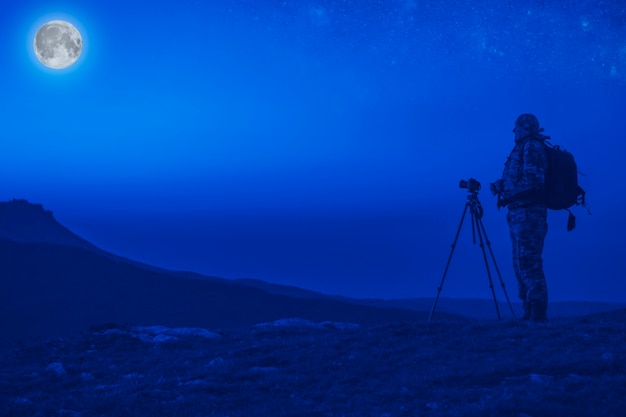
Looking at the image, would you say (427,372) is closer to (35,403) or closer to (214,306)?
(35,403)

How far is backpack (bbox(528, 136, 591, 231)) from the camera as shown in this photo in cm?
1616

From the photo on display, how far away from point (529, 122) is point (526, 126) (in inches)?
4.5

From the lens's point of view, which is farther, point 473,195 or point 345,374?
point 473,195

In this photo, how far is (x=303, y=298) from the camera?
60781mm

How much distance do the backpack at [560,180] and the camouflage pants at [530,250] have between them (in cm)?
35

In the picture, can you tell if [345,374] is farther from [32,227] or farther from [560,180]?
[32,227]

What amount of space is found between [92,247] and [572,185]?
63329 millimetres

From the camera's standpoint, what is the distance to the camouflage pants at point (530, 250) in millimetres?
15922

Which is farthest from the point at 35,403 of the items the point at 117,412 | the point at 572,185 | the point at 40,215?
the point at 40,215

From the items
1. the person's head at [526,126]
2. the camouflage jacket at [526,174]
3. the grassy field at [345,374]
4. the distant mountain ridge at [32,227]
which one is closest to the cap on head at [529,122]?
the person's head at [526,126]

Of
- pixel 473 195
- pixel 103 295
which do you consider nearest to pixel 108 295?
pixel 103 295

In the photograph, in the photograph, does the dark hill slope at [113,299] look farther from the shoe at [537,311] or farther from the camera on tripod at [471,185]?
the shoe at [537,311]

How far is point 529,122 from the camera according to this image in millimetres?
16469

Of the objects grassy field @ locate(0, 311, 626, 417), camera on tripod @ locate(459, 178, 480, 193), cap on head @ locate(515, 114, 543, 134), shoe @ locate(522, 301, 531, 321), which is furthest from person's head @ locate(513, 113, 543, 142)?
grassy field @ locate(0, 311, 626, 417)
